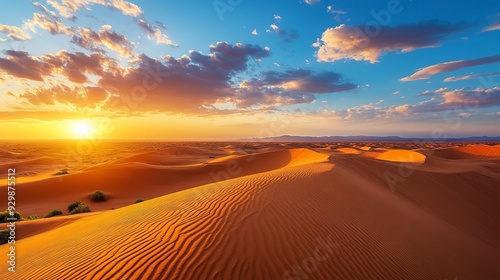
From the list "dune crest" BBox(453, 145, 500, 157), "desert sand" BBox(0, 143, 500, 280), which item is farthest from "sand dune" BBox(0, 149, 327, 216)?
"dune crest" BBox(453, 145, 500, 157)

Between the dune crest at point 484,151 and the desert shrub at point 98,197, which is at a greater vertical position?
the dune crest at point 484,151

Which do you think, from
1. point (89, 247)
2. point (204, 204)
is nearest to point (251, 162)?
point (204, 204)

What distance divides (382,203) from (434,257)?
8.48 feet

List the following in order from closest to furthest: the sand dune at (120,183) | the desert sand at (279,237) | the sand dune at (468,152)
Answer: the desert sand at (279,237)
the sand dune at (120,183)
the sand dune at (468,152)

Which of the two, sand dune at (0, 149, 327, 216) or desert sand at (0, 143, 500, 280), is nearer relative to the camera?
desert sand at (0, 143, 500, 280)

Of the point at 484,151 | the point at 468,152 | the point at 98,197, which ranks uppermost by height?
the point at 484,151

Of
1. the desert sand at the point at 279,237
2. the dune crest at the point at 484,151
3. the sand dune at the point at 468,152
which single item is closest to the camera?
the desert sand at the point at 279,237

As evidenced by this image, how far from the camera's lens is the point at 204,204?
234 inches

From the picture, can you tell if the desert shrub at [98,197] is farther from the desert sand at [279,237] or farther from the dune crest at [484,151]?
the dune crest at [484,151]

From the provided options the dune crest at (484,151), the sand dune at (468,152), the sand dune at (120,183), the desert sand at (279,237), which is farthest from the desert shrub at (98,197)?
the dune crest at (484,151)

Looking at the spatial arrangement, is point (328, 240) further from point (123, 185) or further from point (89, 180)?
point (89, 180)

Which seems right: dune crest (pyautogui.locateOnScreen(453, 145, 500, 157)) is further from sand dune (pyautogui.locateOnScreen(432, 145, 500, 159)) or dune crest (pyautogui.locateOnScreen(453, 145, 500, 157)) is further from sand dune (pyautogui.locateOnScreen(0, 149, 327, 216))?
sand dune (pyautogui.locateOnScreen(0, 149, 327, 216))

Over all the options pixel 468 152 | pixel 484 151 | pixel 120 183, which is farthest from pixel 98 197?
pixel 484 151

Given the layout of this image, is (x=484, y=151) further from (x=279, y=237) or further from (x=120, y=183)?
(x=120, y=183)
